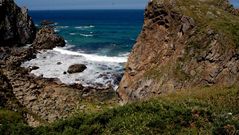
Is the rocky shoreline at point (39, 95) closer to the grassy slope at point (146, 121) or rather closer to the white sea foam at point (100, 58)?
the white sea foam at point (100, 58)

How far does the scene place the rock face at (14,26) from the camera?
83938 millimetres

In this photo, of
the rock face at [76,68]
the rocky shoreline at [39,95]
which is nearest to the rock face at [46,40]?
the rocky shoreline at [39,95]

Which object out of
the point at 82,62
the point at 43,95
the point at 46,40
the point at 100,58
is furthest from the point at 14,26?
the point at 43,95

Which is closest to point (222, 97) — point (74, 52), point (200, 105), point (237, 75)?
point (200, 105)

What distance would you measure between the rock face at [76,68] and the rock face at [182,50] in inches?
691

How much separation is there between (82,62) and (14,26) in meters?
22.2

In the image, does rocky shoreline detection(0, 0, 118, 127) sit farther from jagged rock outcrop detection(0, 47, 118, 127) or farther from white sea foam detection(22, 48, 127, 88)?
white sea foam detection(22, 48, 127, 88)

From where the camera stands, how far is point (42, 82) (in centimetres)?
5831

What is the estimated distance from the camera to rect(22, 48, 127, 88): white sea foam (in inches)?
2387

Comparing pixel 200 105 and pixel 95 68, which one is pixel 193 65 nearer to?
pixel 200 105

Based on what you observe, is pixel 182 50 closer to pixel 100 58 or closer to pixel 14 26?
pixel 100 58

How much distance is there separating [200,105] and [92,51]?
6791 cm

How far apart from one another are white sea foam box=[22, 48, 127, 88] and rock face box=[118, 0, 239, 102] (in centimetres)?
1047

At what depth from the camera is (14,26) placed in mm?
88625
